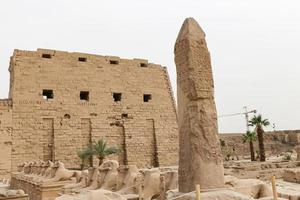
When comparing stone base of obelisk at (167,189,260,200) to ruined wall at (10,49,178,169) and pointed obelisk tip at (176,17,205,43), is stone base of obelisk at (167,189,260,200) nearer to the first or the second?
pointed obelisk tip at (176,17,205,43)

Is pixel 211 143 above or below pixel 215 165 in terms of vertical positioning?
above

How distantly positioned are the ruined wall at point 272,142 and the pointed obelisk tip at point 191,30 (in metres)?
27.6

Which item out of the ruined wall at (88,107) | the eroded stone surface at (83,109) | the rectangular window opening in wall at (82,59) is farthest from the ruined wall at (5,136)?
the rectangular window opening in wall at (82,59)

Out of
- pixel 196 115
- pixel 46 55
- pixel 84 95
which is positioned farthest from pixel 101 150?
pixel 196 115

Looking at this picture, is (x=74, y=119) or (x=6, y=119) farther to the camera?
(x=74, y=119)

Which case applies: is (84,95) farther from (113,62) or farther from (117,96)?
(113,62)

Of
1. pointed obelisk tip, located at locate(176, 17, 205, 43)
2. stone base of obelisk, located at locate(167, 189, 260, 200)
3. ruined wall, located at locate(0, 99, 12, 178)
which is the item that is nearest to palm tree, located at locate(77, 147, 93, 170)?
ruined wall, located at locate(0, 99, 12, 178)

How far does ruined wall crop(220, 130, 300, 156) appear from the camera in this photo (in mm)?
31078

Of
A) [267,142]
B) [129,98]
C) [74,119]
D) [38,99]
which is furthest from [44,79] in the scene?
[267,142]

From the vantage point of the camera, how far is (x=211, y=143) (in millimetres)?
3941

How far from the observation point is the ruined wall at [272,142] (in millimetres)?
31078

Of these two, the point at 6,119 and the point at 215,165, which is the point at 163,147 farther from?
the point at 215,165

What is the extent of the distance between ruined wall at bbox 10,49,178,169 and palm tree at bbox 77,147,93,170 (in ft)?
1.77

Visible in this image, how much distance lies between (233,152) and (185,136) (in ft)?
91.0
